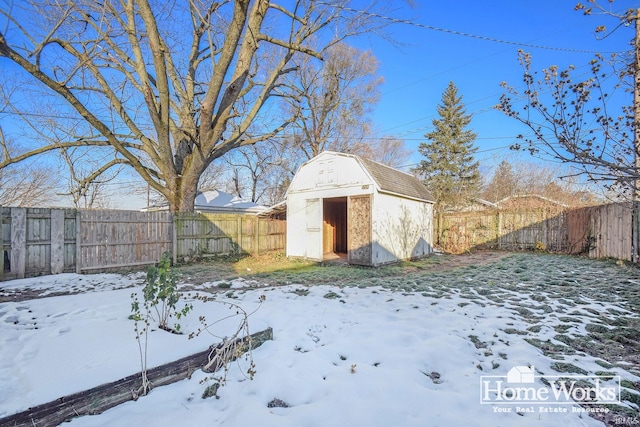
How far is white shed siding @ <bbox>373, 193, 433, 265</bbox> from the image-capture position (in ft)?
30.0

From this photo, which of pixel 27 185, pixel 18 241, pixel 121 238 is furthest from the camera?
pixel 27 185

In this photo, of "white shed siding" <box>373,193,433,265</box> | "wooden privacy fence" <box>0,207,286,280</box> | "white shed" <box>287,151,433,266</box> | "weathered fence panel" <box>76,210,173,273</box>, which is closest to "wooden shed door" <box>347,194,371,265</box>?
"white shed" <box>287,151,433,266</box>

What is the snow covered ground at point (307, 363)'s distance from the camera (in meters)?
1.84

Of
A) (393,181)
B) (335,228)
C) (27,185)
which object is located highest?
(27,185)

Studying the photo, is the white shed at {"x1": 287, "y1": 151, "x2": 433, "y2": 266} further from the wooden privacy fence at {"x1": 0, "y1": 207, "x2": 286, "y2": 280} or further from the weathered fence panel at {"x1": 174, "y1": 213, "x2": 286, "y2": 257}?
the wooden privacy fence at {"x1": 0, "y1": 207, "x2": 286, "y2": 280}

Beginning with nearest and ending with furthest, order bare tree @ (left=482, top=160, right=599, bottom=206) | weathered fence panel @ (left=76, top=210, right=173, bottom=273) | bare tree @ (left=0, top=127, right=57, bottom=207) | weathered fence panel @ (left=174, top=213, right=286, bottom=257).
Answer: weathered fence panel @ (left=76, top=210, right=173, bottom=273) → weathered fence panel @ (left=174, top=213, right=286, bottom=257) → bare tree @ (left=0, top=127, right=57, bottom=207) → bare tree @ (left=482, top=160, right=599, bottom=206)

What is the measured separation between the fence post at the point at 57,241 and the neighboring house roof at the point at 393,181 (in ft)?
26.0

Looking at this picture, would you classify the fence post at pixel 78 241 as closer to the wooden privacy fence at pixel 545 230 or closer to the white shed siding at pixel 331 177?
the white shed siding at pixel 331 177

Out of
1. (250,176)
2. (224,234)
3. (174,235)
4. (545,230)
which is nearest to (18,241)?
(174,235)

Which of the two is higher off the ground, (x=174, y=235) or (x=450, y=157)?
(x=450, y=157)

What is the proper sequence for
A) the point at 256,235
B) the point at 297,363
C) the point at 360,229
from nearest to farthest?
the point at 297,363 → the point at 360,229 → the point at 256,235

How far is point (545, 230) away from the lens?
12.7 m

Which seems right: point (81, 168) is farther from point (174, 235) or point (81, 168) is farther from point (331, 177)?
point (331, 177)

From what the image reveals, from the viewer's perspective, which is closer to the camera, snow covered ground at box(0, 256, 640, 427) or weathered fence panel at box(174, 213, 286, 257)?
snow covered ground at box(0, 256, 640, 427)
